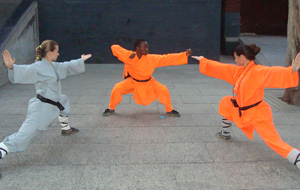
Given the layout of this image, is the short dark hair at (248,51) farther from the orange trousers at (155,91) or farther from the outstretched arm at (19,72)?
the outstretched arm at (19,72)

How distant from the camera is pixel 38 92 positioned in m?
Result: 3.79

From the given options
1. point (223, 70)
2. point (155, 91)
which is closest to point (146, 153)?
point (223, 70)

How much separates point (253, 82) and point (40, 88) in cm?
262

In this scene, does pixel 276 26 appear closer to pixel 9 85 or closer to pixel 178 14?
pixel 178 14

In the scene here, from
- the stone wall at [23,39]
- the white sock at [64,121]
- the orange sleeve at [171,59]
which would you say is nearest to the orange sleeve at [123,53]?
the orange sleeve at [171,59]

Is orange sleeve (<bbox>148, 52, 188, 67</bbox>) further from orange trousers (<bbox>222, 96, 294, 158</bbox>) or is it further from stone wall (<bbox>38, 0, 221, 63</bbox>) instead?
stone wall (<bbox>38, 0, 221, 63</bbox>)

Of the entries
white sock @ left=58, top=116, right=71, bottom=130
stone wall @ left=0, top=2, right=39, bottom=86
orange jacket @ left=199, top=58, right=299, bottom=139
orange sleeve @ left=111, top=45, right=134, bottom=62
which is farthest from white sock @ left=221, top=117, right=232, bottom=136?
stone wall @ left=0, top=2, right=39, bottom=86

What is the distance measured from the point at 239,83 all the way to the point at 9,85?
6308 millimetres

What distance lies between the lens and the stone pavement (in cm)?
315

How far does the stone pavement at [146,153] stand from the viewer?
315 cm

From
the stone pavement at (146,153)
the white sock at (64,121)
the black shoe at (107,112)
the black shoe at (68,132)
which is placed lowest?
the stone pavement at (146,153)

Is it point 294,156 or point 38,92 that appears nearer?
point 294,156

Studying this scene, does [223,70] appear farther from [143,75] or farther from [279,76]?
[143,75]

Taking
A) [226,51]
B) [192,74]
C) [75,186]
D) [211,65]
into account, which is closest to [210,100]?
[211,65]
